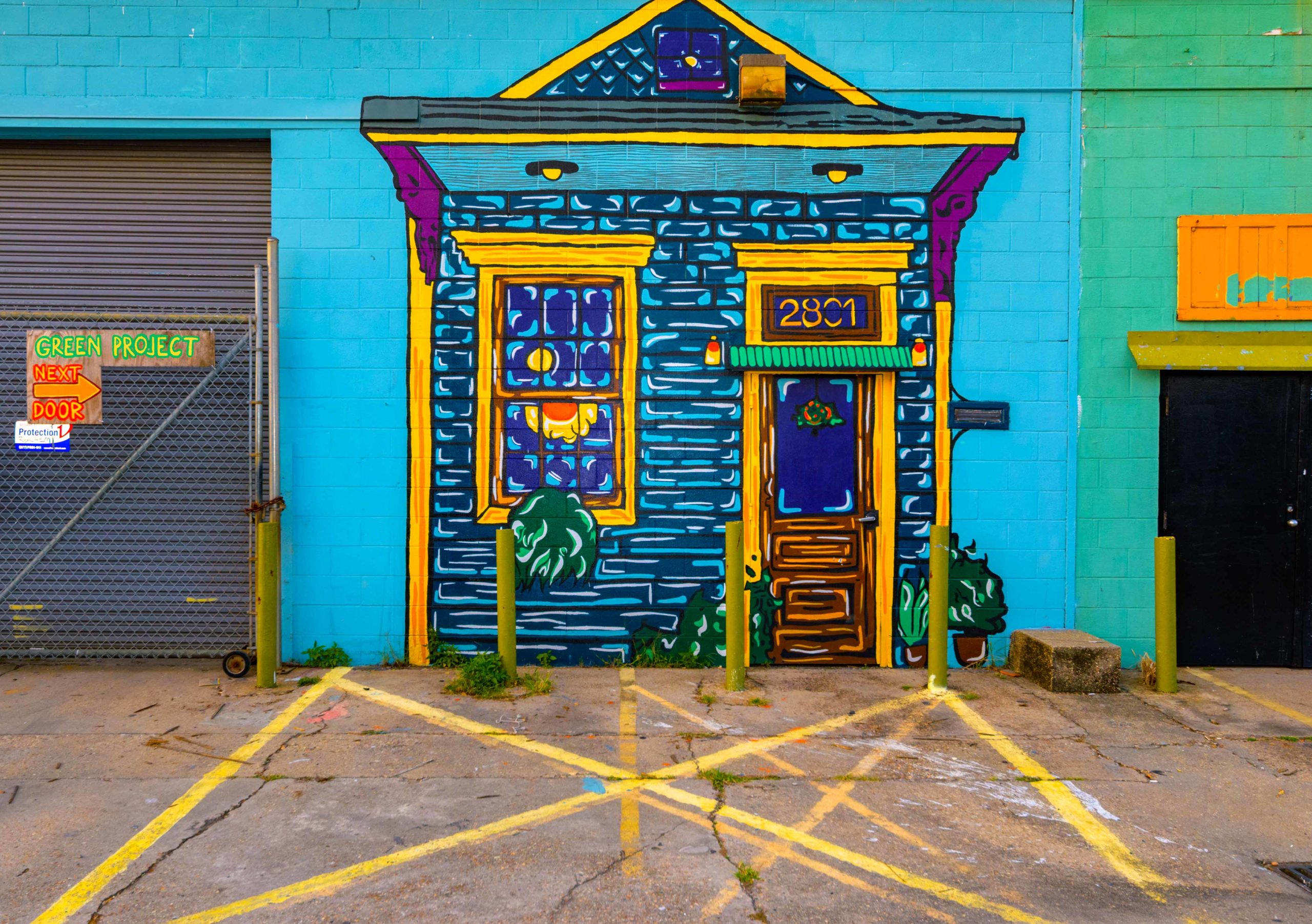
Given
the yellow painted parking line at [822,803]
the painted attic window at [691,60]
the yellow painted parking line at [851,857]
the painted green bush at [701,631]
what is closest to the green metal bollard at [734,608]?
the painted green bush at [701,631]

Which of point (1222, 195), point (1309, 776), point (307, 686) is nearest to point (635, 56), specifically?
point (1222, 195)

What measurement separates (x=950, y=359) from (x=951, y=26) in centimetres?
263

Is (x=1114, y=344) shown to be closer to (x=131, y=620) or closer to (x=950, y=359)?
(x=950, y=359)

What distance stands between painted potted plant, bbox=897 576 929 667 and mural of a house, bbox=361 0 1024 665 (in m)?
0.02

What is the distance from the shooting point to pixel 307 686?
575cm

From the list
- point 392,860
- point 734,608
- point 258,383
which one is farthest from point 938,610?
point 258,383

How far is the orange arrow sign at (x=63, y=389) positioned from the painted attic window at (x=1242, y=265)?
839 cm

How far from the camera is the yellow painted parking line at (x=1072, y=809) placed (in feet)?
11.4

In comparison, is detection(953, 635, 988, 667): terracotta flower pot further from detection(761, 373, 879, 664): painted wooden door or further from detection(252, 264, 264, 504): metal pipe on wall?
detection(252, 264, 264, 504): metal pipe on wall

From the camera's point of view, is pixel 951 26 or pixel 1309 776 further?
pixel 951 26

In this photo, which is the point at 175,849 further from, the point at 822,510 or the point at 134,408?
the point at 822,510

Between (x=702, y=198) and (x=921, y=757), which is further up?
(x=702, y=198)

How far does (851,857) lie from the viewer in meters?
3.55

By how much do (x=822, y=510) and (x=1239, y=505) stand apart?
329 cm
